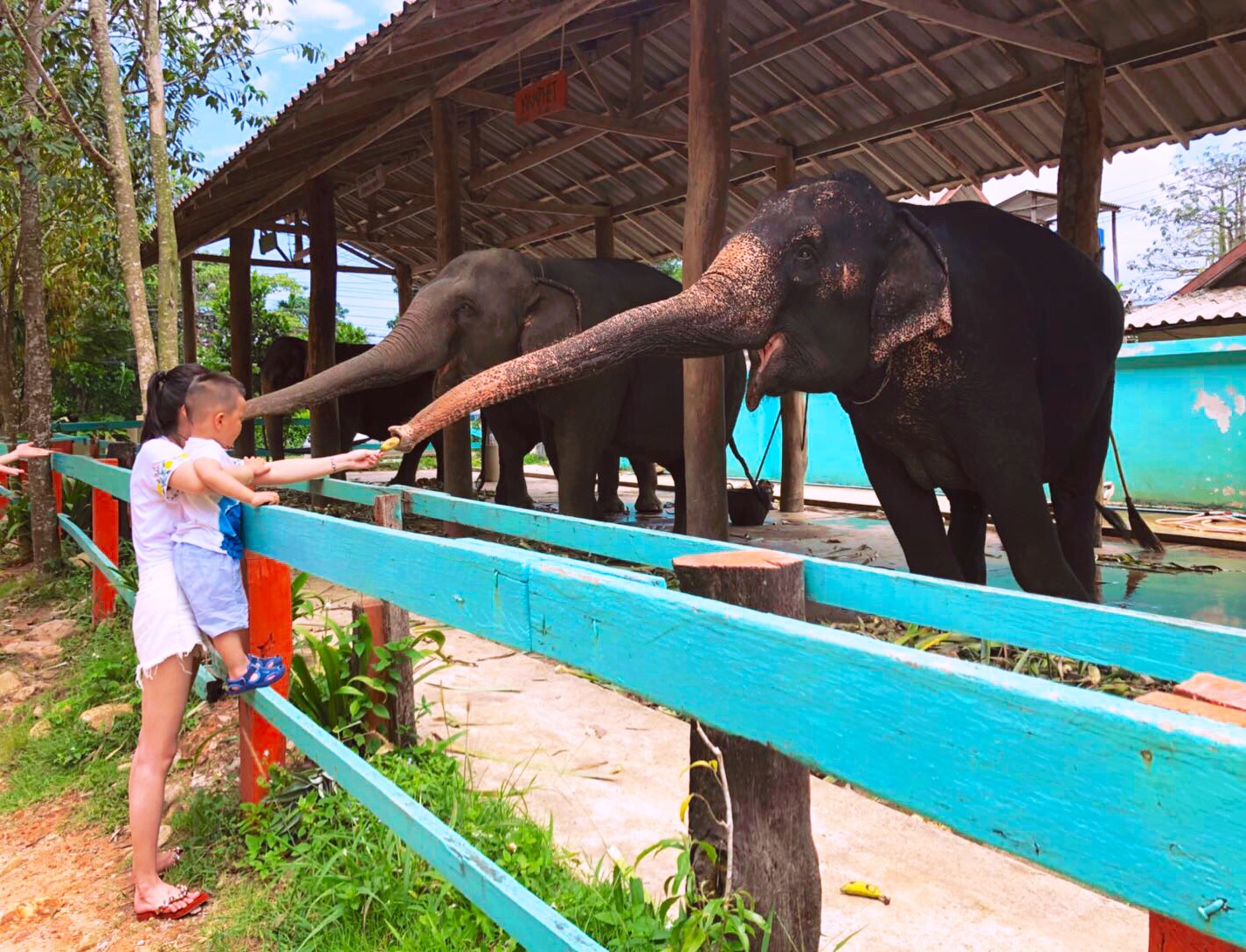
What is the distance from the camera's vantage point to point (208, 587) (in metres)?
2.58

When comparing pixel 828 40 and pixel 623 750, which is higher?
pixel 828 40

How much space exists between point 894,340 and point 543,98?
382cm

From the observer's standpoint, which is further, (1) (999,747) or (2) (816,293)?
(2) (816,293)

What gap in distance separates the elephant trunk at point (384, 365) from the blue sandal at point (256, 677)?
69.7 inches

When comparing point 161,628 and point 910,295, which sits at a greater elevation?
point 910,295

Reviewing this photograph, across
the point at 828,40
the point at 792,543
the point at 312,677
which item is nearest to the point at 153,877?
the point at 312,677

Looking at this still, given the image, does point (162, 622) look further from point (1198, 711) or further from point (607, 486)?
point (607, 486)

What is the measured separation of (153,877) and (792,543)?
5347 millimetres

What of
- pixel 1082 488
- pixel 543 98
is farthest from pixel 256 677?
pixel 543 98

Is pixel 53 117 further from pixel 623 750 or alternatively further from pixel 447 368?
pixel 623 750

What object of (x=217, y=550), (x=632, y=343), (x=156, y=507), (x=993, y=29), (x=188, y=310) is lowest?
(x=217, y=550)

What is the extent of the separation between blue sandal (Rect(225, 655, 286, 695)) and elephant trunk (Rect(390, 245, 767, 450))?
2.88 ft

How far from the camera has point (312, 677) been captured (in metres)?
3.22

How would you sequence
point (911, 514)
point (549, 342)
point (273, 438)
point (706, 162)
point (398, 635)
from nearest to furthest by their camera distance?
point (398, 635)
point (911, 514)
point (706, 162)
point (549, 342)
point (273, 438)
